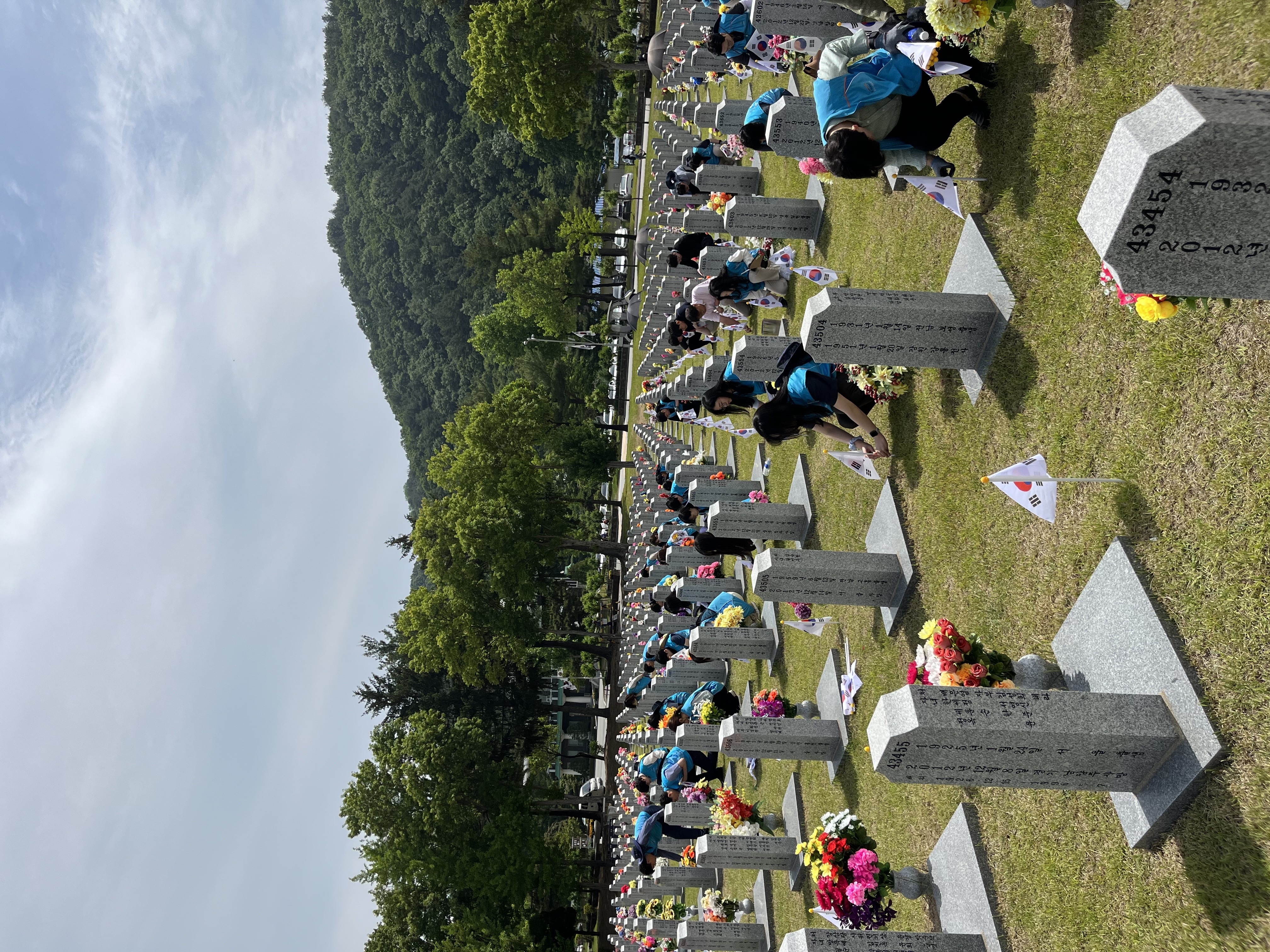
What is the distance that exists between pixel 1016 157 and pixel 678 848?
14.1 metres

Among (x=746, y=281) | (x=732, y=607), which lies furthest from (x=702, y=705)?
(x=746, y=281)

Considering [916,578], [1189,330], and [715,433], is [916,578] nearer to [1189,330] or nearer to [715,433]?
[1189,330]

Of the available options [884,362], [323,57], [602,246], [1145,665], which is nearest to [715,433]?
[884,362]

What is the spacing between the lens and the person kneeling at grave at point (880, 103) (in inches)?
274

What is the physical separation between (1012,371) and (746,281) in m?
5.84

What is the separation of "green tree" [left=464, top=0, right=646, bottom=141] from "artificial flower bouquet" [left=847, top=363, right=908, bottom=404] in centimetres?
2253

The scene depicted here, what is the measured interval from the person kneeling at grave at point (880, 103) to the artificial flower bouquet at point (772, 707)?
7.04 meters

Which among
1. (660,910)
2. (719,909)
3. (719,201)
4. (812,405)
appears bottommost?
(719,909)

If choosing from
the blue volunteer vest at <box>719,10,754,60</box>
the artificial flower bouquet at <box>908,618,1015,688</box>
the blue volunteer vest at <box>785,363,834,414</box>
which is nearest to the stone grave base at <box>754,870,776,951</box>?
the artificial flower bouquet at <box>908,618,1015,688</box>

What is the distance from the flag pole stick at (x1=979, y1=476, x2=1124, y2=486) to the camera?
18.9 feet

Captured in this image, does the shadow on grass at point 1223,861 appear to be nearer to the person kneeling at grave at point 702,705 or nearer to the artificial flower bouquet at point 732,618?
the artificial flower bouquet at point 732,618

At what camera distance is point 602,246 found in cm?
3616

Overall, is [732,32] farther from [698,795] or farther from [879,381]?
[698,795]

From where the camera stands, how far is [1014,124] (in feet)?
22.6
